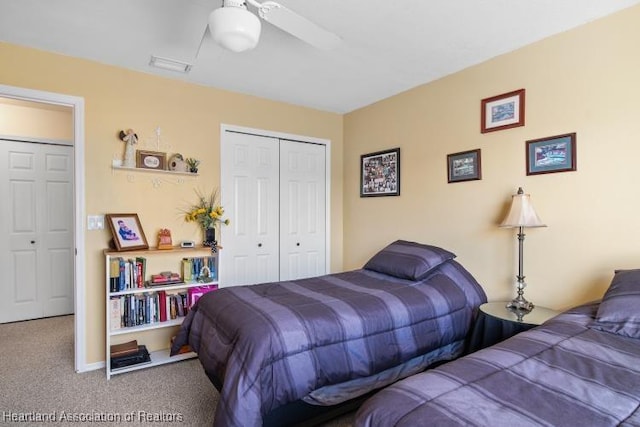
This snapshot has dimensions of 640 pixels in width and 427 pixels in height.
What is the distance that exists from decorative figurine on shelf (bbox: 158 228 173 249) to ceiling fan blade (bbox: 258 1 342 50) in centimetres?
208

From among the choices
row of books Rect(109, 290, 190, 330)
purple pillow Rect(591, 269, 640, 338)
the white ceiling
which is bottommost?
row of books Rect(109, 290, 190, 330)

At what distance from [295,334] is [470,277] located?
1657mm

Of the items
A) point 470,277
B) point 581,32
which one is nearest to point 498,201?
point 470,277

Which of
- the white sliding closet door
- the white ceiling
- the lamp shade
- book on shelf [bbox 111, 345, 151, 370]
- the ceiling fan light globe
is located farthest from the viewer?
the white sliding closet door

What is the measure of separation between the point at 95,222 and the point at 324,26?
2.37 meters

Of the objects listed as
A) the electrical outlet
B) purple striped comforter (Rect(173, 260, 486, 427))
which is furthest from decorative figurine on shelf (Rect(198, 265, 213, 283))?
the electrical outlet

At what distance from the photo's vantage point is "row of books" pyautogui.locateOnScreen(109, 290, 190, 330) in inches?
107

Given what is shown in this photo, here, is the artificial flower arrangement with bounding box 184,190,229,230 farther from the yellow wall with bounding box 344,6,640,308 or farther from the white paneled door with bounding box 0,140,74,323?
the white paneled door with bounding box 0,140,74,323

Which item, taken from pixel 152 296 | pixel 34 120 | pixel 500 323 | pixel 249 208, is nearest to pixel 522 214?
pixel 500 323

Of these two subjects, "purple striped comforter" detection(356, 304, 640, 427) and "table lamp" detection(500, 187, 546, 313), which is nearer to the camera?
"purple striped comforter" detection(356, 304, 640, 427)

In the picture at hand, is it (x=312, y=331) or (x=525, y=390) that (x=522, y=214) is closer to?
(x=525, y=390)

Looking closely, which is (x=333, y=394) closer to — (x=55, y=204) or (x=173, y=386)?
(x=173, y=386)

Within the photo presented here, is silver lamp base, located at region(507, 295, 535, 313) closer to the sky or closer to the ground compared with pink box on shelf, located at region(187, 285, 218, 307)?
closer to the sky

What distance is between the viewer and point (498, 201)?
267cm
